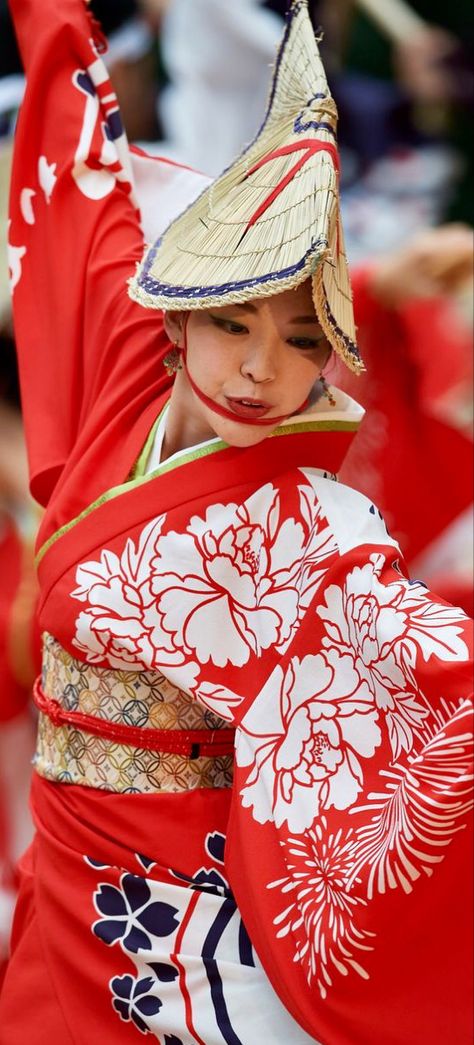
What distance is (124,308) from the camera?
5.53ft

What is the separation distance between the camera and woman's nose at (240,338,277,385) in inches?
54.3

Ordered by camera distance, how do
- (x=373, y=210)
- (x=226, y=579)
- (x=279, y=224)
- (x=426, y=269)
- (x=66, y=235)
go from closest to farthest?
(x=279, y=224)
(x=226, y=579)
(x=66, y=235)
(x=426, y=269)
(x=373, y=210)

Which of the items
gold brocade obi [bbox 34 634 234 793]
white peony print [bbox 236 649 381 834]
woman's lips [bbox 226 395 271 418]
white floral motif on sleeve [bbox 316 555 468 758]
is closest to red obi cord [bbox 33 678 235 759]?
gold brocade obi [bbox 34 634 234 793]

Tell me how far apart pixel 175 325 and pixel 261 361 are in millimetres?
165

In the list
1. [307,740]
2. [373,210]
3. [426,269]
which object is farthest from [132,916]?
[373,210]

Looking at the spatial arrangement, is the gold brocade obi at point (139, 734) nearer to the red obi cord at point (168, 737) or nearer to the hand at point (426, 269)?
the red obi cord at point (168, 737)

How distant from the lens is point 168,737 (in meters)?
1.56

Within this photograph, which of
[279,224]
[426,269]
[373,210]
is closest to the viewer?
[279,224]

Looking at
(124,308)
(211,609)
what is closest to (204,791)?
(211,609)

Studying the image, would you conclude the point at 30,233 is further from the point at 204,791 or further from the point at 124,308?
the point at 204,791

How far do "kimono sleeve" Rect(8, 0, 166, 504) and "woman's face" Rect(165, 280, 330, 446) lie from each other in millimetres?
249

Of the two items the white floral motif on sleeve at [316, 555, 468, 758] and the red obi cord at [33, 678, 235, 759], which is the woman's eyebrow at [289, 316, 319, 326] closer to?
the white floral motif on sleeve at [316, 555, 468, 758]

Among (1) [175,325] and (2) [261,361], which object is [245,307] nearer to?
(2) [261,361]

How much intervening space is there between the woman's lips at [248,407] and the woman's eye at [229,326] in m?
0.06
